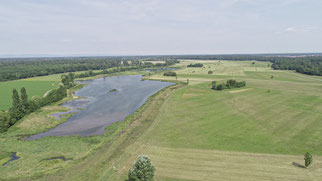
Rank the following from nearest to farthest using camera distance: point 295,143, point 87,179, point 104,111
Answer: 1. point 87,179
2. point 295,143
3. point 104,111

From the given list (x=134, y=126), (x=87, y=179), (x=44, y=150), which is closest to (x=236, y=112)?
(x=134, y=126)

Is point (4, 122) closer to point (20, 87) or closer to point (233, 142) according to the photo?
point (233, 142)

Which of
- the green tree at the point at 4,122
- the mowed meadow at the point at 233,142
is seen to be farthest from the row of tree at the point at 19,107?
the mowed meadow at the point at 233,142

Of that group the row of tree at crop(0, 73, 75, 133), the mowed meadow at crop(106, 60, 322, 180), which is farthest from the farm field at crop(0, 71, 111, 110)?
the mowed meadow at crop(106, 60, 322, 180)

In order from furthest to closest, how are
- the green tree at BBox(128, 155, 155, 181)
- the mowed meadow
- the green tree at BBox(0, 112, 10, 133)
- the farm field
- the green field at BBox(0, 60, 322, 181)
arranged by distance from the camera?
the farm field < the green tree at BBox(0, 112, 10, 133) < the green field at BBox(0, 60, 322, 181) < the mowed meadow < the green tree at BBox(128, 155, 155, 181)

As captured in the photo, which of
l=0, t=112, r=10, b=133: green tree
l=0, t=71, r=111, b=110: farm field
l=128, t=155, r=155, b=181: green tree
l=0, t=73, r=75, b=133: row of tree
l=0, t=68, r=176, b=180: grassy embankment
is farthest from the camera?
l=0, t=71, r=111, b=110: farm field

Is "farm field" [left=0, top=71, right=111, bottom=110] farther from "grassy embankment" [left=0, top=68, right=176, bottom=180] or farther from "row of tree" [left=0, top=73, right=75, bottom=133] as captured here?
"grassy embankment" [left=0, top=68, right=176, bottom=180]

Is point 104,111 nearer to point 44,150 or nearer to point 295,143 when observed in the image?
point 44,150

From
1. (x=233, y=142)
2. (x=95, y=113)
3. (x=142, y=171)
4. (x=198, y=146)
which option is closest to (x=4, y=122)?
(x=95, y=113)
